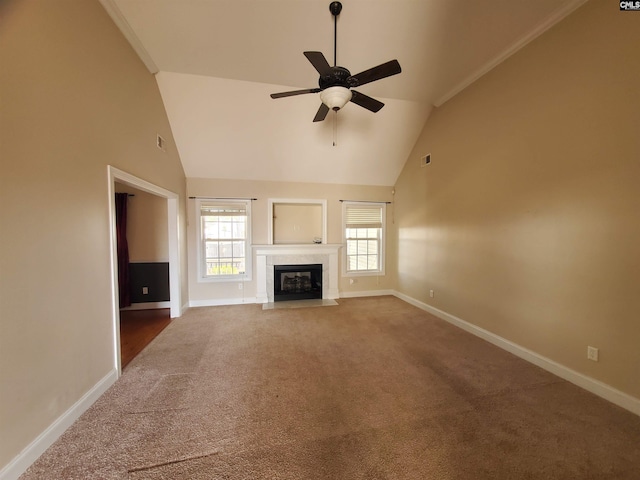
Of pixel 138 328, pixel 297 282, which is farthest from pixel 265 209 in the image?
pixel 138 328

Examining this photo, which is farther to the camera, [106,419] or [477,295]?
[477,295]

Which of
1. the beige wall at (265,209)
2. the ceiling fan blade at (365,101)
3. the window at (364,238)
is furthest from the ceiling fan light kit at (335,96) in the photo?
the window at (364,238)

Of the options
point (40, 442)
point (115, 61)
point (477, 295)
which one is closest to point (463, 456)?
point (477, 295)

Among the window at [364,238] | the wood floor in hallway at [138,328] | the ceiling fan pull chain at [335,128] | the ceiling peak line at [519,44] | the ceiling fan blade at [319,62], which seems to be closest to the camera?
the ceiling fan blade at [319,62]

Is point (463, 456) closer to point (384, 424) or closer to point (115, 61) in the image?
point (384, 424)

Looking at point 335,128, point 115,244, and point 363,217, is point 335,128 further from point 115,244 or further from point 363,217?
point 115,244

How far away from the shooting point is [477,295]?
3.24 m

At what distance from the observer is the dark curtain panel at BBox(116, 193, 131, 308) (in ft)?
14.0

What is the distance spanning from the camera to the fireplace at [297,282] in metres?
4.94

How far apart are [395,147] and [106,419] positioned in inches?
208

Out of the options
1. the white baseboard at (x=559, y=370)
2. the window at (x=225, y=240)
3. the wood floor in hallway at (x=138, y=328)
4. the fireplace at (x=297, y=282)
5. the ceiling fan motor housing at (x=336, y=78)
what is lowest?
the wood floor in hallway at (x=138, y=328)

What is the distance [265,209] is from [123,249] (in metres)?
2.73

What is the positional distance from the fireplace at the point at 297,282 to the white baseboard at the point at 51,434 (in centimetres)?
300

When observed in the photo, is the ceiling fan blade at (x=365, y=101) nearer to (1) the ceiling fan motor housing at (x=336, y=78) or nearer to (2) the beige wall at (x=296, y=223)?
(1) the ceiling fan motor housing at (x=336, y=78)
